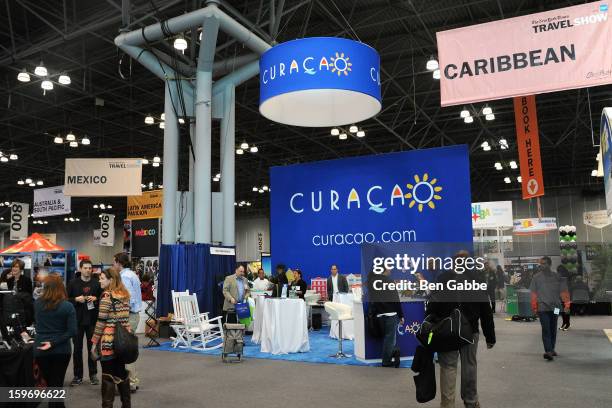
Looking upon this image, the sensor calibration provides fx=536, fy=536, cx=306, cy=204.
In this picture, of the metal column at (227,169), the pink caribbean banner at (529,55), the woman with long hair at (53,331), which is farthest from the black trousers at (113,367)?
the metal column at (227,169)

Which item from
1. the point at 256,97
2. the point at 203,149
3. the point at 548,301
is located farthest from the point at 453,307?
the point at 256,97

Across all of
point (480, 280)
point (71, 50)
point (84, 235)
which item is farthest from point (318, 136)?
point (84, 235)

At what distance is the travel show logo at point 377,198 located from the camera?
34.8ft

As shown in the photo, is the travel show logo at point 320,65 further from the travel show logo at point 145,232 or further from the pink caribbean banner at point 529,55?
the travel show logo at point 145,232

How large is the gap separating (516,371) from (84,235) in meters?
39.6

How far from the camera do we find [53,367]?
4.30 m

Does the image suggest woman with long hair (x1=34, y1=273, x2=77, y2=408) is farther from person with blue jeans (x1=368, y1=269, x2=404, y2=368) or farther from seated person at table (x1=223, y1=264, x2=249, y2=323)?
seated person at table (x1=223, y1=264, x2=249, y2=323)

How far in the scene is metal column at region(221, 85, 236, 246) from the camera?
10758 mm

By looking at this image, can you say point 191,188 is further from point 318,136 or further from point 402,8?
point 318,136

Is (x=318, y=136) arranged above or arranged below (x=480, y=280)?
above

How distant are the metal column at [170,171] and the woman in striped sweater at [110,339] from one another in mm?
6301

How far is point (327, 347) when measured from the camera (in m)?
8.52

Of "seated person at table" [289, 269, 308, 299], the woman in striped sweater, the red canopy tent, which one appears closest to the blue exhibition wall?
"seated person at table" [289, 269, 308, 299]

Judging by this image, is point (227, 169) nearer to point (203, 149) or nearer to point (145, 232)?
point (203, 149)
